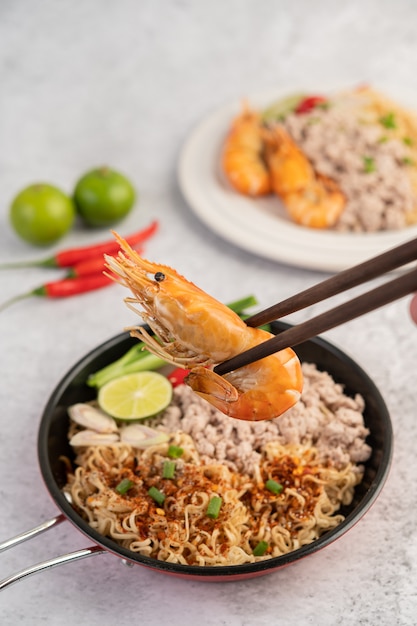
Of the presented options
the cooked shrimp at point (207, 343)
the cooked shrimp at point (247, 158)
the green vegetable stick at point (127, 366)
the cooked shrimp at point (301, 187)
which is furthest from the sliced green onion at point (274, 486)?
the cooked shrimp at point (247, 158)

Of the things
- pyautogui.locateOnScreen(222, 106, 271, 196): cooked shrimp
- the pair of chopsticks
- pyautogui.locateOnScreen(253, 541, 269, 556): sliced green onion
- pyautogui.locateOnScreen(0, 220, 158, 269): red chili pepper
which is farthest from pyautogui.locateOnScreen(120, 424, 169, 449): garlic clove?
pyautogui.locateOnScreen(222, 106, 271, 196): cooked shrimp

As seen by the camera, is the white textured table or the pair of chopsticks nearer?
the pair of chopsticks

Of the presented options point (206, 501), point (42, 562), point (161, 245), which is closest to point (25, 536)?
point (42, 562)

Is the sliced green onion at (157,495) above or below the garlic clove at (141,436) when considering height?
below

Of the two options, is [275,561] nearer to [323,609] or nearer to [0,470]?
[323,609]

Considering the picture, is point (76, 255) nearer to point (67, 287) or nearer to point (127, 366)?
point (67, 287)

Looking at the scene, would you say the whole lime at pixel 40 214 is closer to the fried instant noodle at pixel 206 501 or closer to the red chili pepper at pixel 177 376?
the red chili pepper at pixel 177 376

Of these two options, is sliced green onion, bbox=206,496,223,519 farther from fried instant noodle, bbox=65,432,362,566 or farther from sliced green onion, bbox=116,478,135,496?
sliced green onion, bbox=116,478,135,496
